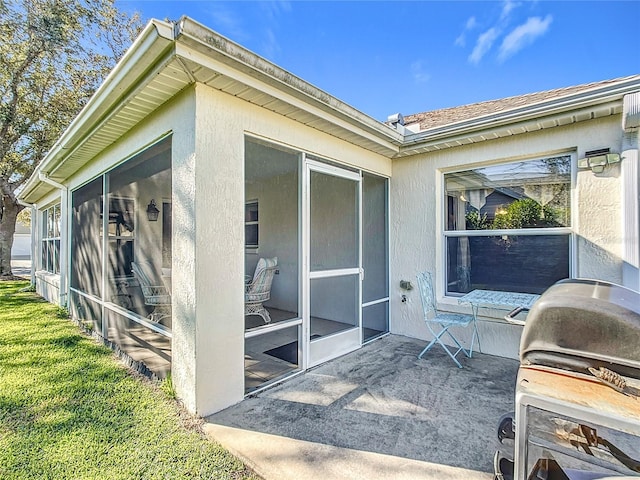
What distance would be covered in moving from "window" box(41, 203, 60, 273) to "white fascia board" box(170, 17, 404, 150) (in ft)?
25.2

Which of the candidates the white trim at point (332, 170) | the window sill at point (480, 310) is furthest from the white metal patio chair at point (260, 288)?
the window sill at point (480, 310)

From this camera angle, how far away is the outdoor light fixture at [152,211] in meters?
4.00

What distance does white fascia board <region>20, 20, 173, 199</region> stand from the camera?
2.34 m

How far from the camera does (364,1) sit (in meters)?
5.82

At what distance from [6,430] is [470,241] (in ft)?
17.9

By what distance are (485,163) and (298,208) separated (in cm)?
277

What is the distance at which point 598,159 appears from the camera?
3.62m

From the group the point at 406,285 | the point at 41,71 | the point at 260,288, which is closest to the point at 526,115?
the point at 406,285

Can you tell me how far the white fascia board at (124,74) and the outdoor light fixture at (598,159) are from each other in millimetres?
4432

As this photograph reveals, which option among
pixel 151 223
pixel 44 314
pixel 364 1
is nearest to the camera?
pixel 151 223

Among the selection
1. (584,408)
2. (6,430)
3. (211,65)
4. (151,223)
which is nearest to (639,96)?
(584,408)

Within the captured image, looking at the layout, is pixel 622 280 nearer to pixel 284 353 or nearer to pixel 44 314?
pixel 284 353

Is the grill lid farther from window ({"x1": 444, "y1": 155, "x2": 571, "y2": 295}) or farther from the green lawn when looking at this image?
window ({"x1": 444, "y1": 155, "x2": 571, "y2": 295})

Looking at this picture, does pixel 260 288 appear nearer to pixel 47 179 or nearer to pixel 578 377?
pixel 578 377
